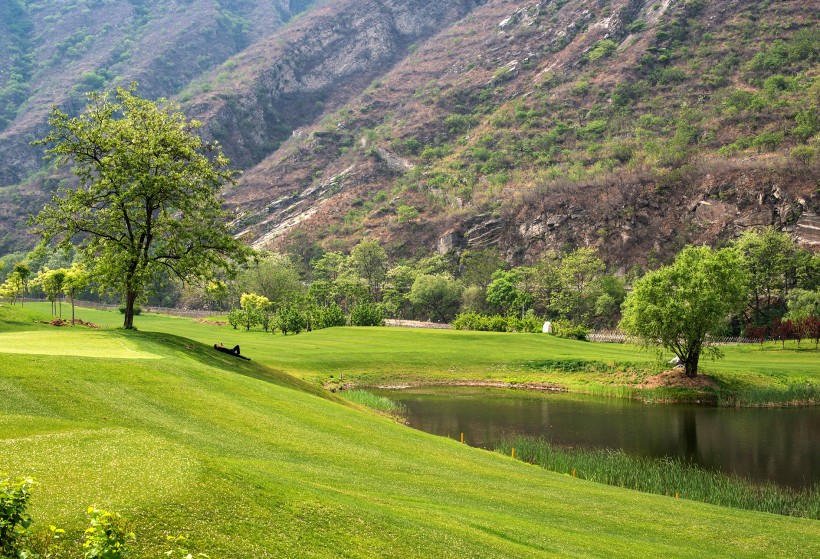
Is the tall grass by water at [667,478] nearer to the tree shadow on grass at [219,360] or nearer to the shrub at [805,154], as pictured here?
the tree shadow on grass at [219,360]

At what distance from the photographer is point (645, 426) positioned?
38844 mm

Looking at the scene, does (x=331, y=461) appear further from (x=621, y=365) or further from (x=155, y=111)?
(x=621, y=365)

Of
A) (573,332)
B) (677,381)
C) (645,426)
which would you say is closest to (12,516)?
(645,426)

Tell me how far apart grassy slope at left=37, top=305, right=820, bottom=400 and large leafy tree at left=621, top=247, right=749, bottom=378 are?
11.4ft

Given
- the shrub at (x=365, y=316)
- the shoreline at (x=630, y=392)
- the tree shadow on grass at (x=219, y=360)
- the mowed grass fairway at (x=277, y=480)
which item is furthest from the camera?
the shrub at (x=365, y=316)

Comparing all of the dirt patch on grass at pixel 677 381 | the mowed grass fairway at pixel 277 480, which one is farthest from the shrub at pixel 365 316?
the mowed grass fairway at pixel 277 480

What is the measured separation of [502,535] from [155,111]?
1286 inches

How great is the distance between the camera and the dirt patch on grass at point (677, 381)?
4953 centimetres

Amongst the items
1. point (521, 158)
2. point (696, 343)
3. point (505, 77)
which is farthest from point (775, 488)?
point (505, 77)

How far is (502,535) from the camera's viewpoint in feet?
41.7

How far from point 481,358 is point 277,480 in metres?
50.2

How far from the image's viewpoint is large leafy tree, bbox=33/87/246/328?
33.8 m

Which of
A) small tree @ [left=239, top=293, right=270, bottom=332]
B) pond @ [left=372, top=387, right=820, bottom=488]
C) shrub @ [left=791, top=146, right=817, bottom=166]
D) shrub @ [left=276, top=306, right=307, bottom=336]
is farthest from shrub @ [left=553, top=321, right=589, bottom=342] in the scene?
shrub @ [left=791, top=146, right=817, bottom=166]

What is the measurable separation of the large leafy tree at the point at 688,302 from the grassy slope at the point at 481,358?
3.48m
